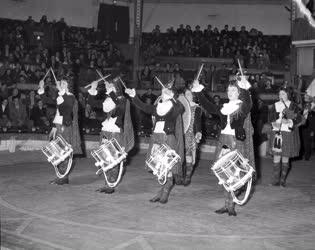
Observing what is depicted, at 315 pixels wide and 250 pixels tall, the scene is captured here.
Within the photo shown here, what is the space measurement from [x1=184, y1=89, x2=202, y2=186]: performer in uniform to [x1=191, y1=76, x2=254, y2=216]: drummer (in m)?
2.04

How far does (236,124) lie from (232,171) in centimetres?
64

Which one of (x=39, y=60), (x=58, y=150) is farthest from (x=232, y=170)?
(x=39, y=60)

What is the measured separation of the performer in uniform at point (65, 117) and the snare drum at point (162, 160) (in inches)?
71.2

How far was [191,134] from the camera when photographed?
30.8 feet

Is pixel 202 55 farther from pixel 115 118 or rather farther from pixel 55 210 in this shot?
pixel 55 210

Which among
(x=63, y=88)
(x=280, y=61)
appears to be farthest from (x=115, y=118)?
(x=280, y=61)

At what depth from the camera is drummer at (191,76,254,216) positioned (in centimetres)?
705

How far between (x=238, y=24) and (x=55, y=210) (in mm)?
17568

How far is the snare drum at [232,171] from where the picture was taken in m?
6.88

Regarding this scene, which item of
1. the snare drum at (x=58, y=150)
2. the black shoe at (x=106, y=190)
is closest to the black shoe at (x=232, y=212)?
the black shoe at (x=106, y=190)

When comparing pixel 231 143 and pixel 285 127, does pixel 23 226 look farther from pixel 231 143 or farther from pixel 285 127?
pixel 285 127

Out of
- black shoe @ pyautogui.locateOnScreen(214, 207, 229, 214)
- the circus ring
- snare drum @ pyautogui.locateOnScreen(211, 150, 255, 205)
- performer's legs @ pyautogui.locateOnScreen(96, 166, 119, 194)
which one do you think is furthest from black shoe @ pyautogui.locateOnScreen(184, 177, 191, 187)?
snare drum @ pyautogui.locateOnScreen(211, 150, 255, 205)

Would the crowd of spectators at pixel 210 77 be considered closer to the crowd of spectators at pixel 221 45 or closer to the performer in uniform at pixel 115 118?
the crowd of spectators at pixel 221 45

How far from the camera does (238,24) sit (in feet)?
75.6
